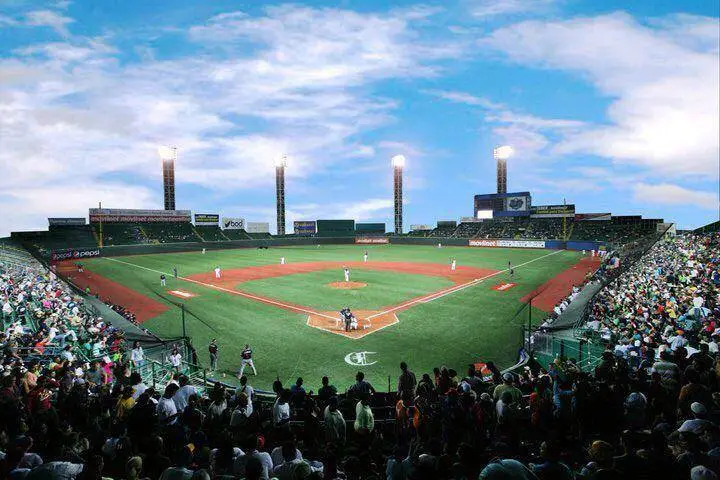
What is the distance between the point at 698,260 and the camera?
22.9m

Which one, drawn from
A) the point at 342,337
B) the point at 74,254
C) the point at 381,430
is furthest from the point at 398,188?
the point at 381,430

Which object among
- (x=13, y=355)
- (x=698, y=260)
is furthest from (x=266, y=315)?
(x=698, y=260)

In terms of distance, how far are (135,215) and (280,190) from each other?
108ft

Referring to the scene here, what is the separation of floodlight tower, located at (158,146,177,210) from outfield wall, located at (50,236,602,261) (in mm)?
19906

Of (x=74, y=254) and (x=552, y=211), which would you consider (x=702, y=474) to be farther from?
(x=552, y=211)

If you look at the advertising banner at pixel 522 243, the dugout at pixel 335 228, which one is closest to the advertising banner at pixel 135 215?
the dugout at pixel 335 228

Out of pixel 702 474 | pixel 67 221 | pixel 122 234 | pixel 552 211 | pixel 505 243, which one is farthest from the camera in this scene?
pixel 552 211

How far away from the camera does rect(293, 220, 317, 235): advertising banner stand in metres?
98.4

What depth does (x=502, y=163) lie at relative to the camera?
9438 cm

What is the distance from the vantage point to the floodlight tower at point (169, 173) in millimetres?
82000

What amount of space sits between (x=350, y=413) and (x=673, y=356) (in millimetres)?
6874

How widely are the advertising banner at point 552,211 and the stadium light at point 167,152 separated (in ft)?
262

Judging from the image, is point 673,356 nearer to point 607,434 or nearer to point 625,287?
point 607,434

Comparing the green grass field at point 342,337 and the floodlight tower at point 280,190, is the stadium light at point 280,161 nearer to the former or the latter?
the floodlight tower at point 280,190
